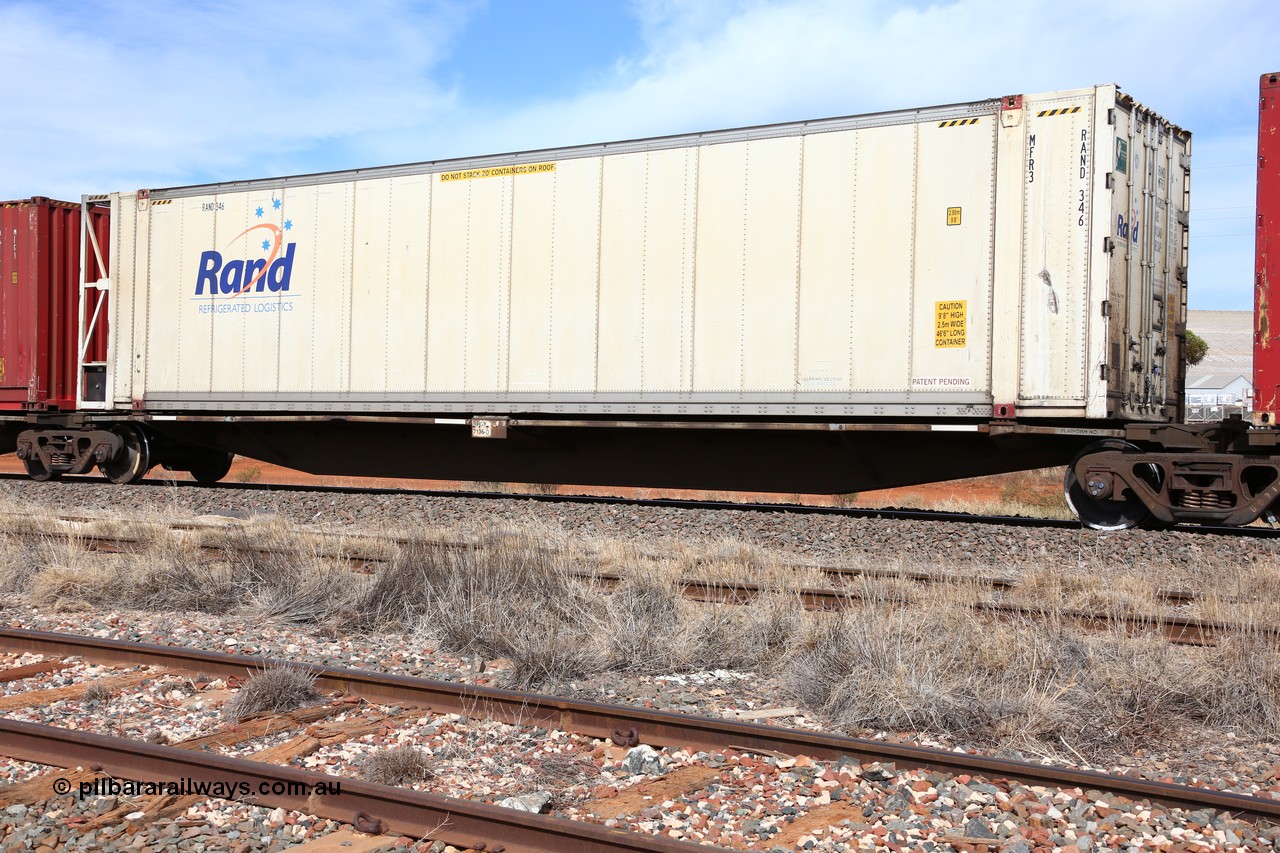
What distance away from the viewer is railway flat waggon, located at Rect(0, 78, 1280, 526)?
10438 mm

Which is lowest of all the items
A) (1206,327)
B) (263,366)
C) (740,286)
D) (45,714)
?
(45,714)

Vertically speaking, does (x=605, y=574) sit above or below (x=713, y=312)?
below

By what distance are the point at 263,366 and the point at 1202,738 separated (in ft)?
41.3

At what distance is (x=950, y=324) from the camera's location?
10781mm

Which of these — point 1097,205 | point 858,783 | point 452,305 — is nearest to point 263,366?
point 452,305

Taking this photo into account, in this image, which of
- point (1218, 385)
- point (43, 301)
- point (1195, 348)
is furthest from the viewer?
point (1218, 385)

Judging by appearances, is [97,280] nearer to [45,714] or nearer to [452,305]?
[452,305]

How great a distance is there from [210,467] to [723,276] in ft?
34.2

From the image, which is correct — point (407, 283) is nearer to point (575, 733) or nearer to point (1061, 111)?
point (1061, 111)

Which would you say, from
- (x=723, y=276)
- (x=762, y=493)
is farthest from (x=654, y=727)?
(x=762, y=493)

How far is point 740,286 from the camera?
38.4 ft

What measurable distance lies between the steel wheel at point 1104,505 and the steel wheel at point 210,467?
13.2 metres

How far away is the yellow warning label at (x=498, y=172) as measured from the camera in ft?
41.9

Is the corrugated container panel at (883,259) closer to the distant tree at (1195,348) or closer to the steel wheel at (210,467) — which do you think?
the steel wheel at (210,467)
